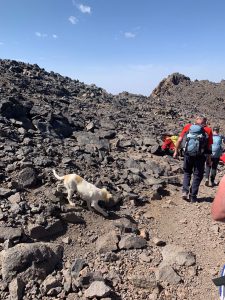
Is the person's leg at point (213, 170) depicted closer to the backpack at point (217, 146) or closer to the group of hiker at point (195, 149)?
the backpack at point (217, 146)

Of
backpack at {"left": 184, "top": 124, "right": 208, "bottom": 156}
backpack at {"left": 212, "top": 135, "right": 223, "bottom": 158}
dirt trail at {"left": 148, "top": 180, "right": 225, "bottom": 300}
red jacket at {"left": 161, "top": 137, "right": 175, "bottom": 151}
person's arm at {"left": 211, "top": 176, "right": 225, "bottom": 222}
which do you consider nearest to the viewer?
person's arm at {"left": 211, "top": 176, "right": 225, "bottom": 222}

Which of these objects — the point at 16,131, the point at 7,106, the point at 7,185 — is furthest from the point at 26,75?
the point at 7,185

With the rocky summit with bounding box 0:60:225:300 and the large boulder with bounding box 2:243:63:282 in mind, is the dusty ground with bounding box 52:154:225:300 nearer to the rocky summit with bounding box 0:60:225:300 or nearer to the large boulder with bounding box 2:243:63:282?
the rocky summit with bounding box 0:60:225:300

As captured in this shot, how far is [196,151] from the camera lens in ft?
28.3

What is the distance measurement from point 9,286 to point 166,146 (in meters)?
9.71

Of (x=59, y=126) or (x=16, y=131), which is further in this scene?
(x=59, y=126)

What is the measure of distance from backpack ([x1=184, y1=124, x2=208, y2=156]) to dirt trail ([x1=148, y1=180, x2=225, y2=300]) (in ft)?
4.95

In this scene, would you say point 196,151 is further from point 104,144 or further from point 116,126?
point 116,126

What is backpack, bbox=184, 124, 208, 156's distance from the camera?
8.60 meters

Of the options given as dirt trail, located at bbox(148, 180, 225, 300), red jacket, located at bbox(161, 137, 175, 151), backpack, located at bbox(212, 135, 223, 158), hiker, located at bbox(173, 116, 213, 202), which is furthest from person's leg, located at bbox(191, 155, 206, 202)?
red jacket, located at bbox(161, 137, 175, 151)

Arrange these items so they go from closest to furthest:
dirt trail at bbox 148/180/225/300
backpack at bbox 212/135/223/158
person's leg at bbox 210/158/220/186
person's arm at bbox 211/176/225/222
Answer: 1. person's arm at bbox 211/176/225/222
2. dirt trail at bbox 148/180/225/300
3. backpack at bbox 212/135/223/158
4. person's leg at bbox 210/158/220/186

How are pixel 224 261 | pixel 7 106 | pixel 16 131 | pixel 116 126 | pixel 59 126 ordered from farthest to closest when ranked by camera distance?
pixel 116 126 < pixel 59 126 < pixel 7 106 < pixel 16 131 < pixel 224 261

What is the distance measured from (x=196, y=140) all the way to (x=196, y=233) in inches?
86.7

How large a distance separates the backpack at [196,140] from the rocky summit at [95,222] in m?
1.51
